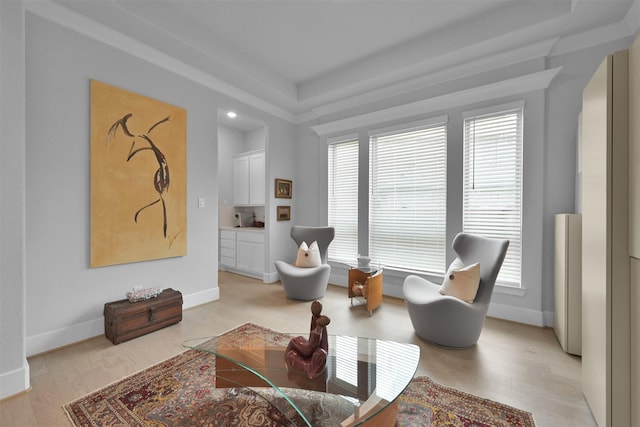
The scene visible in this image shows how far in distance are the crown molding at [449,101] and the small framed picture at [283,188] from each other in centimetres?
107

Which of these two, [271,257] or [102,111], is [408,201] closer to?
[271,257]

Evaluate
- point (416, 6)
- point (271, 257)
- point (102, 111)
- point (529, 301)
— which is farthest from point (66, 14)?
point (529, 301)

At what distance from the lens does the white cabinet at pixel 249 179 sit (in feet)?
17.8

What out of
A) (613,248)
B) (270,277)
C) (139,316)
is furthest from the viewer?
(270,277)

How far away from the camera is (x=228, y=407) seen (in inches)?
68.7

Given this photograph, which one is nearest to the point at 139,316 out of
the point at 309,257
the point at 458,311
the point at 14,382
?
the point at 14,382

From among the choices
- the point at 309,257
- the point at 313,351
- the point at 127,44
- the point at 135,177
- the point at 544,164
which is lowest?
the point at 313,351

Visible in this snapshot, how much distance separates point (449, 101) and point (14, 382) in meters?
4.81

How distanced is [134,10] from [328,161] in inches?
119

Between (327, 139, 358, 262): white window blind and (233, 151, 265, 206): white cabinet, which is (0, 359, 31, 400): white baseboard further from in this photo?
(233, 151, 265, 206): white cabinet

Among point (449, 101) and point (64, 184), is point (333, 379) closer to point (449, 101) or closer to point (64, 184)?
point (64, 184)

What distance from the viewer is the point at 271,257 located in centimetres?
476

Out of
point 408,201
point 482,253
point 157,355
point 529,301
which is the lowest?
point 157,355

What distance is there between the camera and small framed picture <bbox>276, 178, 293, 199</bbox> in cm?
480
